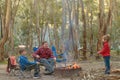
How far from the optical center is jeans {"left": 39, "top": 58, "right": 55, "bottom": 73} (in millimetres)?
14141

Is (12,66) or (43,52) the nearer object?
(12,66)

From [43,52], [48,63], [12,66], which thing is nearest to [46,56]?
[43,52]

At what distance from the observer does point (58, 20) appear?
153 feet

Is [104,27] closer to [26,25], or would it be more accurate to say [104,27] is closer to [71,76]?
[71,76]

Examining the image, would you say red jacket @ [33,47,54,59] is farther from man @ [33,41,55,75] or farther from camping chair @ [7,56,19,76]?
camping chair @ [7,56,19,76]

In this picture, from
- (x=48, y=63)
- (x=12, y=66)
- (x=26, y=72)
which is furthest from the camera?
(x=48, y=63)

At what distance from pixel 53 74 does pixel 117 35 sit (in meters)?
24.6

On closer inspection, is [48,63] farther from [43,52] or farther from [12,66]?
[12,66]

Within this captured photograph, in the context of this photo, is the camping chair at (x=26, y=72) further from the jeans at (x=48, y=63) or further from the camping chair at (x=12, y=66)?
the jeans at (x=48, y=63)

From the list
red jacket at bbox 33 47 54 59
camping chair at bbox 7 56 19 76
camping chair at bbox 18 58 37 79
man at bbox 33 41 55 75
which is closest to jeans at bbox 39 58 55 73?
man at bbox 33 41 55 75

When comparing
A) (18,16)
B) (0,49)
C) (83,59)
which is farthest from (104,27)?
(18,16)

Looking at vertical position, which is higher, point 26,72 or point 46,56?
point 46,56

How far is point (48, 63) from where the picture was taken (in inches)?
559

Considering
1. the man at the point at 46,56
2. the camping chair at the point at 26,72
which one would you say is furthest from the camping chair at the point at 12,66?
the man at the point at 46,56
